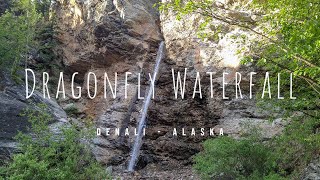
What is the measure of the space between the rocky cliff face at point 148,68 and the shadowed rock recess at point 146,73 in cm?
5

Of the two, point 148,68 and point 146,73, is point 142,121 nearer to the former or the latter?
point 146,73

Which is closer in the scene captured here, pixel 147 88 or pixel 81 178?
pixel 81 178

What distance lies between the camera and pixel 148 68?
19672 millimetres

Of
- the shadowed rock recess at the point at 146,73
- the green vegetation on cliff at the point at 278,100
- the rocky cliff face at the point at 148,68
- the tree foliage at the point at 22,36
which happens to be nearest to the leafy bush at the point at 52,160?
the green vegetation on cliff at the point at 278,100

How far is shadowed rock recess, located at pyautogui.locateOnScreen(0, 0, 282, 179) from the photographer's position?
15.7 meters

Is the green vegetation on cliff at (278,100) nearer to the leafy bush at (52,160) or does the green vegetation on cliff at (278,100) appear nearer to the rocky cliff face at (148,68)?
the leafy bush at (52,160)

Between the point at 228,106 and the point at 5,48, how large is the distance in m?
10.6

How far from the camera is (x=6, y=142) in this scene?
11.5 m

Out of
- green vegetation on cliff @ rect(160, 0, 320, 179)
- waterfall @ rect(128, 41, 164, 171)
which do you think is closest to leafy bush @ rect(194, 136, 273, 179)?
green vegetation on cliff @ rect(160, 0, 320, 179)

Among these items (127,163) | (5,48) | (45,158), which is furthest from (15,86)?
(45,158)

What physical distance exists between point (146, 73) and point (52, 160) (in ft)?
36.4

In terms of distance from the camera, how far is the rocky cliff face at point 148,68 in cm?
1588

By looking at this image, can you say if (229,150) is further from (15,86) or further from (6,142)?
(15,86)

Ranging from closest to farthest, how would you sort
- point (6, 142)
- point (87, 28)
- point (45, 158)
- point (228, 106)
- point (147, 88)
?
point (45, 158), point (6, 142), point (228, 106), point (147, 88), point (87, 28)
